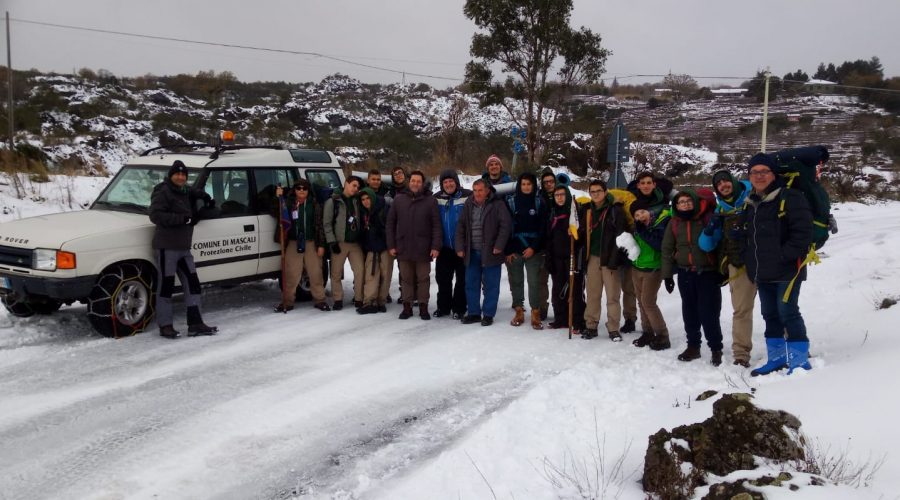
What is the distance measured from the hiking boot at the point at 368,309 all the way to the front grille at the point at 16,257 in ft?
12.6

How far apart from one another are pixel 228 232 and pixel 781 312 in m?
6.37

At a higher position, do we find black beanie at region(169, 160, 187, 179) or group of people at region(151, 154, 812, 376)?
black beanie at region(169, 160, 187, 179)

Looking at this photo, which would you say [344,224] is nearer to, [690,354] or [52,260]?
[52,260]

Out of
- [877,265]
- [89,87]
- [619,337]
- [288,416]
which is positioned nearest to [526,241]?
[619,337]

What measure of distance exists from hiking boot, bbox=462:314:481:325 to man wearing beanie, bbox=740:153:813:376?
354 centimetres

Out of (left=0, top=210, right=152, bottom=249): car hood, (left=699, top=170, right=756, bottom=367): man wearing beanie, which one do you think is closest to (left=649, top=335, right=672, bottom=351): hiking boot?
(left=699, top=170, right=756, bottom=367): man wearing beanie

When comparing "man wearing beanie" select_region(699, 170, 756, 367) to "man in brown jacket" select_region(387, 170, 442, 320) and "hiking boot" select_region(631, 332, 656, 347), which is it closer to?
"hiking boot" select_region(631, 332, 656, 347)

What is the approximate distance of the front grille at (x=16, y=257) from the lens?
21.0 ft

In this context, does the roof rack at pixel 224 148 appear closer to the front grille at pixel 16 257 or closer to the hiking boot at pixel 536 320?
the front grille at pixel 16 257

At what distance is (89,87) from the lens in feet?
130

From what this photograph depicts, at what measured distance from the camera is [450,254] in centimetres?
840

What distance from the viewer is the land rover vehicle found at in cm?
641

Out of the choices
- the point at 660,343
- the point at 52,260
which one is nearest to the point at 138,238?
the point at 52,260

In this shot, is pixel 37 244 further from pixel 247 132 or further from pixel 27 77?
pixel 27 77
